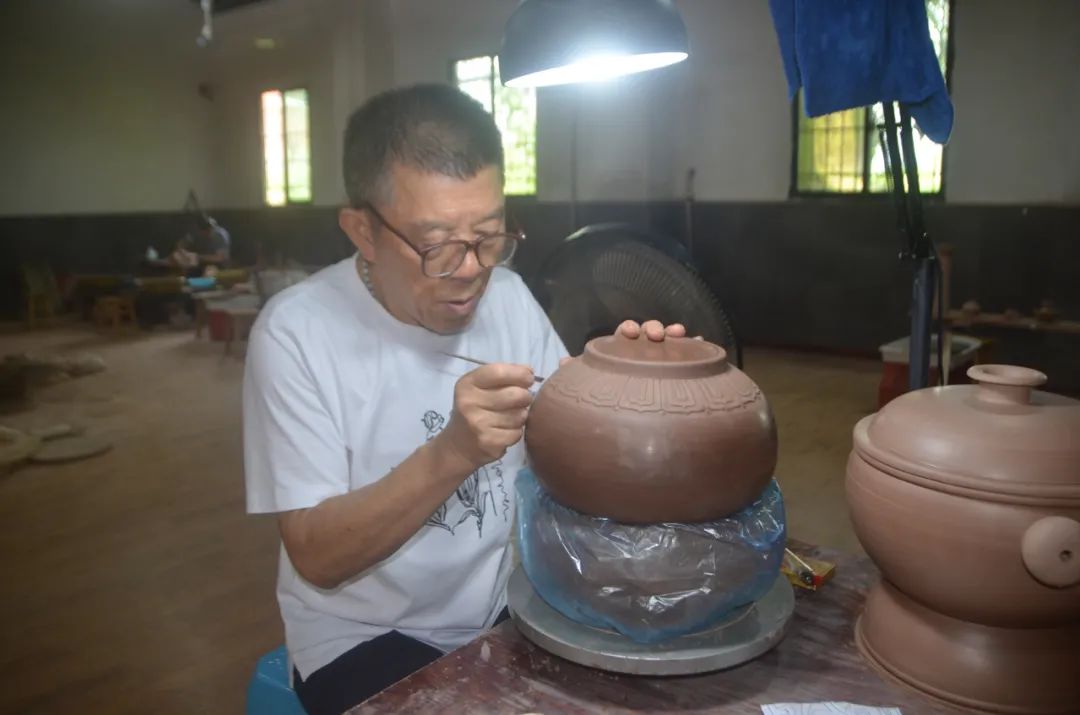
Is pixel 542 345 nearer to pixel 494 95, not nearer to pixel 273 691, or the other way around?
pixel 273 691

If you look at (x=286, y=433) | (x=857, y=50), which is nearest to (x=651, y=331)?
(x=286, y=433)

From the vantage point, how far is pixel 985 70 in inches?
225

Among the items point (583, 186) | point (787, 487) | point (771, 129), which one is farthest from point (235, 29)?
point (787, 487)

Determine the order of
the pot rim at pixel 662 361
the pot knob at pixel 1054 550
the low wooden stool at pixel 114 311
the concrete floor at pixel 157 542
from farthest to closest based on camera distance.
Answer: the low wooden stool at pixel 114 311 < the concrete floor at pixel 157 542 < the pot rim at pixel 662 361 < the pot knob at pixel 1054 550

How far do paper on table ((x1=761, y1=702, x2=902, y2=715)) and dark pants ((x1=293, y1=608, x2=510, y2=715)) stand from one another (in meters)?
0.61

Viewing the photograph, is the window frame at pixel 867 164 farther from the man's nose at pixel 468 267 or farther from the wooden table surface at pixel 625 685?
the wooden table surface at pixel 625 685

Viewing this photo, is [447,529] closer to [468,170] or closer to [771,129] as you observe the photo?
[468,170]

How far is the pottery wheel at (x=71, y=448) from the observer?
480 centimetres

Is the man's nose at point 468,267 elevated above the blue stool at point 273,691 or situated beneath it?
elevated above

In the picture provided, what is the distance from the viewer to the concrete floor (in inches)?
104

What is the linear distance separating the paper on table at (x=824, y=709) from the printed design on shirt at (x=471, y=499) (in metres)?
0.63

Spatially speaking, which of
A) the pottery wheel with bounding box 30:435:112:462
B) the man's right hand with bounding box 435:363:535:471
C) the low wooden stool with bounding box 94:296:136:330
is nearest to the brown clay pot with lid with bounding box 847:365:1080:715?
the man's right hand with bounding box 435:363:535:471

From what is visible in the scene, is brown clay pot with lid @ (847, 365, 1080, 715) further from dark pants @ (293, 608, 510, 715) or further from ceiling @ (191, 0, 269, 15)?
ceiling @ (191, 0, 269, 15)

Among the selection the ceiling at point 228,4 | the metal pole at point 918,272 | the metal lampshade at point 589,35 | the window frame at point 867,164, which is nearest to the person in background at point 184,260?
the ceiling at point 228,4
